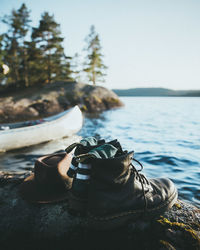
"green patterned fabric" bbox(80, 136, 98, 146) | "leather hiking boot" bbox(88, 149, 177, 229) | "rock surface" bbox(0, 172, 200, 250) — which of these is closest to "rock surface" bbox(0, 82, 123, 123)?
"rock surface" bbox(0, 172, 200, 250)

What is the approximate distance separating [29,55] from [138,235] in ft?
103

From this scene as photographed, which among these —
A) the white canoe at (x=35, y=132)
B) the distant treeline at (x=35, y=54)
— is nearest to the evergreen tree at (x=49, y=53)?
the distant treeline at (x=35, y=54)

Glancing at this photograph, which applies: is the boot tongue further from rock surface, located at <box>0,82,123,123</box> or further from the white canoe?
rock surface, located at <box>0,82,123,123</box>

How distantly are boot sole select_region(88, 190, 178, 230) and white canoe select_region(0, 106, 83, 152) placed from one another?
675 cm

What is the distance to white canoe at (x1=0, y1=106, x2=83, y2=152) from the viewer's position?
7.22m

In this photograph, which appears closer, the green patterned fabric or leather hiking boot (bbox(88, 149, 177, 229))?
leather hiking boot (bbox(88, 149, 177, 229))

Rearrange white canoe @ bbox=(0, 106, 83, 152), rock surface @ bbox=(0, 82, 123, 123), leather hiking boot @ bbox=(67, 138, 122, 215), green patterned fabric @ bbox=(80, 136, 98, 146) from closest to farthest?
1. leather hiking boot @ bbox=(67, 138, 122, 215)
2. green patterned fabric @ bbox=(80, 136, 98, 146)
3. white canoe @ bbox=(0, 106, 83, 152)
4. rock surface @ bbox=(0, 82, 123, 123)

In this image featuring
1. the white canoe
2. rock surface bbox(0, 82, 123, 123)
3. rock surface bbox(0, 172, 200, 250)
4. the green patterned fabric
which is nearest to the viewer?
rock surface bbox(0, 172, 200, 250)

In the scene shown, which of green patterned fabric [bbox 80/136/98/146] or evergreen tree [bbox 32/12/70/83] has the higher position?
evergreen tree [bbox 32/12/70/83]

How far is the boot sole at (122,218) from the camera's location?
1.54m

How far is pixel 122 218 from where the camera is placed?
1.62 meters

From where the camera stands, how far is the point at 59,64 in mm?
30406

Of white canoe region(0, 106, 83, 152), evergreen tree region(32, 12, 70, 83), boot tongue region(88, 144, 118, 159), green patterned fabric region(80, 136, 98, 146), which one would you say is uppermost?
evergreen tree region(32, 12, 70, 83)

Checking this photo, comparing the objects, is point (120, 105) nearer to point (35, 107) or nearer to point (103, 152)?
point (35, 107)
